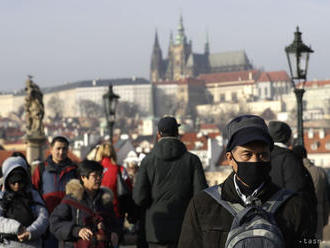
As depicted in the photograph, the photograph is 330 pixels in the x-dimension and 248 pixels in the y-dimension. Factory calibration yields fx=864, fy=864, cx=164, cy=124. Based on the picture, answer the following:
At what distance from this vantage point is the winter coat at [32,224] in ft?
15.9

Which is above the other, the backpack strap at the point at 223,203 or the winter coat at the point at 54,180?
the backpack strap at the point at 223,203

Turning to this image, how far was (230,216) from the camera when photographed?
2.65 meters

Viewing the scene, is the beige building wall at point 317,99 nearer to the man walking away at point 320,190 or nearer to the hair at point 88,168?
the man walking away at point 320,190

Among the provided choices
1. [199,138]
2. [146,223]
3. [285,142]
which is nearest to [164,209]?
[146,223]

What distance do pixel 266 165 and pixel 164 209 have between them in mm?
3041

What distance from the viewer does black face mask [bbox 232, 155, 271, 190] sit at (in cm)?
260

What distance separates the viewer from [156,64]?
176375 mm

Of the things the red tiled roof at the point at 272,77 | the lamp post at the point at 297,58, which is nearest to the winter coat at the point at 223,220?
the lamp post at the point at 297,58

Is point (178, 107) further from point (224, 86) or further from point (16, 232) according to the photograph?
point (16, 232)

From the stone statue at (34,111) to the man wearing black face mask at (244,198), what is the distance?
14658 millimetres

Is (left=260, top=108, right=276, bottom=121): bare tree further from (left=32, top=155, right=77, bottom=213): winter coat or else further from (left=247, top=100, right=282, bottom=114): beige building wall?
(left=32, top=155, right=77, bottom=213): winter coat

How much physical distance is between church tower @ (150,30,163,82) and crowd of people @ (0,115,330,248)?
168 meters

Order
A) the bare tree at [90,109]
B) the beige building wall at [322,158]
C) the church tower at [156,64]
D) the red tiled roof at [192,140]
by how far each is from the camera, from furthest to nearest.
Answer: the church tower at [156,64] < the bare tree at [90,109] < the red tiled roof at [192,140] < the beige building wall at [322,158]

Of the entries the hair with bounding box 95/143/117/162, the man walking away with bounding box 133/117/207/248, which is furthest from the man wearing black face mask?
the hair with bounding box 95/143/117/162
